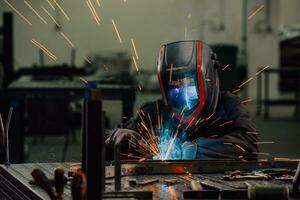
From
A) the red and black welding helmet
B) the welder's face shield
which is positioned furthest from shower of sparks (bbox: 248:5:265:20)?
the welder's face shield

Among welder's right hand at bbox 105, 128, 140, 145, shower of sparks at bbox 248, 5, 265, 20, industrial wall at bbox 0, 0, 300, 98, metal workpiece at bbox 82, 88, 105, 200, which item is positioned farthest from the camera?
shower of sparks at bbox 248, 5, 265, 20

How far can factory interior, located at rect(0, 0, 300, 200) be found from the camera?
1.93m

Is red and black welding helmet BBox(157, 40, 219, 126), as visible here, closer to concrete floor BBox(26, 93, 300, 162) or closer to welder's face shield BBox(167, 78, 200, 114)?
welder's face shield BBox(167, 78, 200, 114)

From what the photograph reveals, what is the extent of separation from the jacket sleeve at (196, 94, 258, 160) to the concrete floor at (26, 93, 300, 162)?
313 cm

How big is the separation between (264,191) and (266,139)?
663 centimetres

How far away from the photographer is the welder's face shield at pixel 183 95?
273cm

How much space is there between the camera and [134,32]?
1066 centimetres

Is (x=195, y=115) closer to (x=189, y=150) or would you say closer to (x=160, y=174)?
(x=189, y=150)

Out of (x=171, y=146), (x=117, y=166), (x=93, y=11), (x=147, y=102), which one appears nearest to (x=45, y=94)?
(x=147, y=102)

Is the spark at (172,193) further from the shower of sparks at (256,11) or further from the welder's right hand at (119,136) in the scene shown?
the shower of sparks at (256,11)

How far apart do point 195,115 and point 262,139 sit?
560 centimetres

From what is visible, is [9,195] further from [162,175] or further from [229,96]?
[229,96]

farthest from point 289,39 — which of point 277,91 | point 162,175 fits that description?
point 162,175

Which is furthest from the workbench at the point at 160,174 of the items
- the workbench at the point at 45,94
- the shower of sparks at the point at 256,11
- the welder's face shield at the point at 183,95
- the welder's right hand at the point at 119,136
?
the shower of sparks at the point at 256,11
